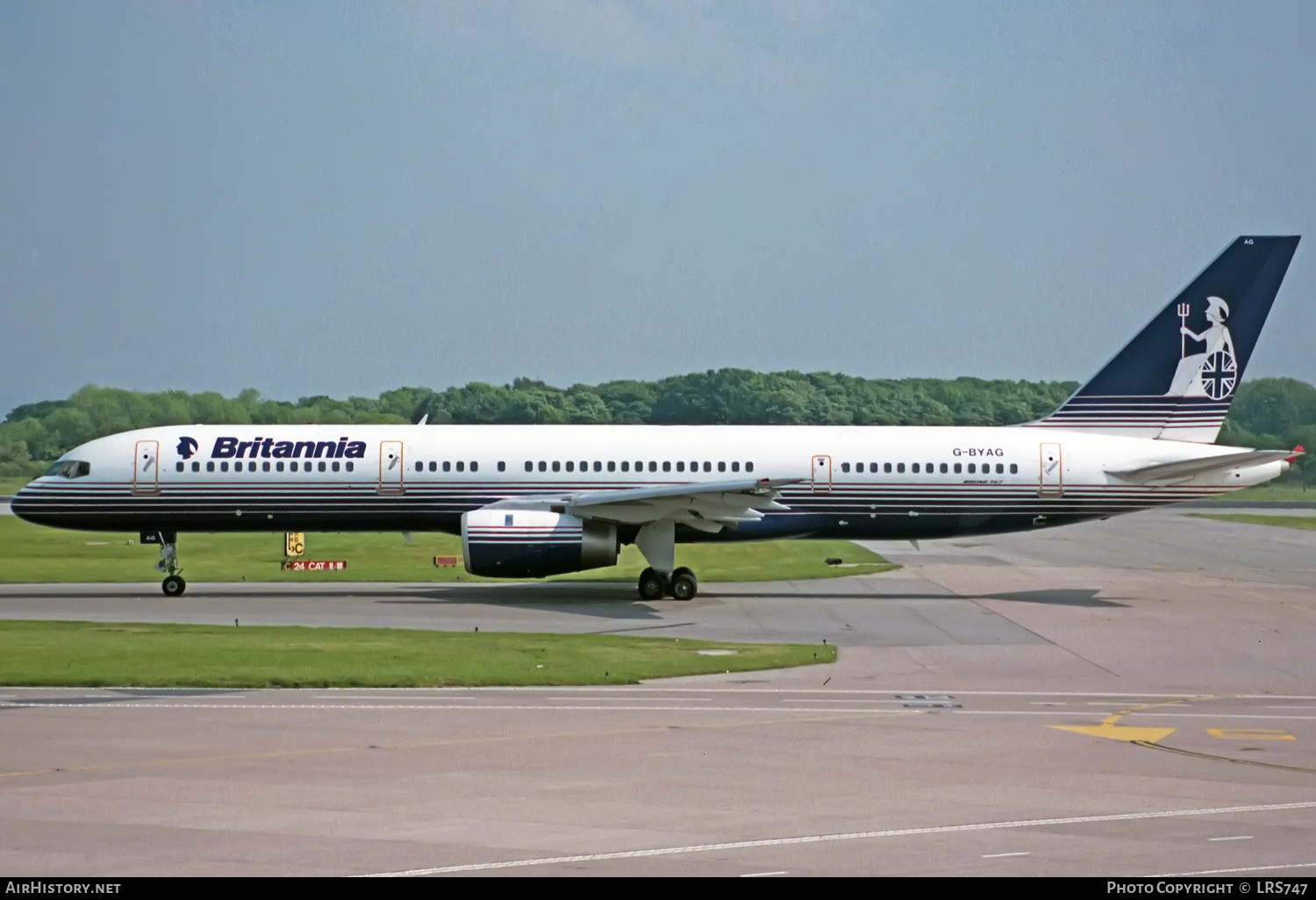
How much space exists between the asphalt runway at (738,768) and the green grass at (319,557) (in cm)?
1260

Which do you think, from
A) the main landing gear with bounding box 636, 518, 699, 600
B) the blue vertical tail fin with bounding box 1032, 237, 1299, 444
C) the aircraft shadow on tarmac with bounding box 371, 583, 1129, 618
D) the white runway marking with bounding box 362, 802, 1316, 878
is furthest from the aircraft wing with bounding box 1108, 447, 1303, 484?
the white runway marking with bounding box 362, 802, 1316, 878

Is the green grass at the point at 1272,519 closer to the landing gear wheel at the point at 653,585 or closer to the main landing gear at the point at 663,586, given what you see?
the main landing gear at the point at 663,586

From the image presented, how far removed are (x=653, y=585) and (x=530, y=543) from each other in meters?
3.49

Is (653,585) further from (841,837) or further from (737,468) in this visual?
(841,837)

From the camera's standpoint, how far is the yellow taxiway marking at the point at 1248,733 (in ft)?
57.8

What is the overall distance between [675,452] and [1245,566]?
21305 millimetres

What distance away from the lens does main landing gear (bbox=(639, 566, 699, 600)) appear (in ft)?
116

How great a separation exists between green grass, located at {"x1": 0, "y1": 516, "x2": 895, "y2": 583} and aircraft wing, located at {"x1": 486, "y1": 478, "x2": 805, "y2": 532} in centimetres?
655

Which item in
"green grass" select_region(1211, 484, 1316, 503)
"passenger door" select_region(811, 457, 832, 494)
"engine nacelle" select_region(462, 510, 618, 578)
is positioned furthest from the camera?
"green grass" select_region(1211, 484, 1316, 503)

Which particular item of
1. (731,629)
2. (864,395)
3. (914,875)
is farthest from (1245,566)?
(864,395)

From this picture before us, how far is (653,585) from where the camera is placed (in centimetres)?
3541

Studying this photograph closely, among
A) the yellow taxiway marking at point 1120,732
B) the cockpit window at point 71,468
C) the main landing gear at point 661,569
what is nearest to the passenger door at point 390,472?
the main landing gear at point 661,569

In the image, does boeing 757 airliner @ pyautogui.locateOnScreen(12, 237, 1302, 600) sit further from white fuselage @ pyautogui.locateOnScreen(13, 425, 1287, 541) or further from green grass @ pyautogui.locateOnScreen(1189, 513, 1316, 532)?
green grass @ pyautogui.locateOnScreen(1189, 513, 1316, 532)

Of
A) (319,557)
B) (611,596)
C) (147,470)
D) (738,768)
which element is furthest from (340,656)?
(319,557)
